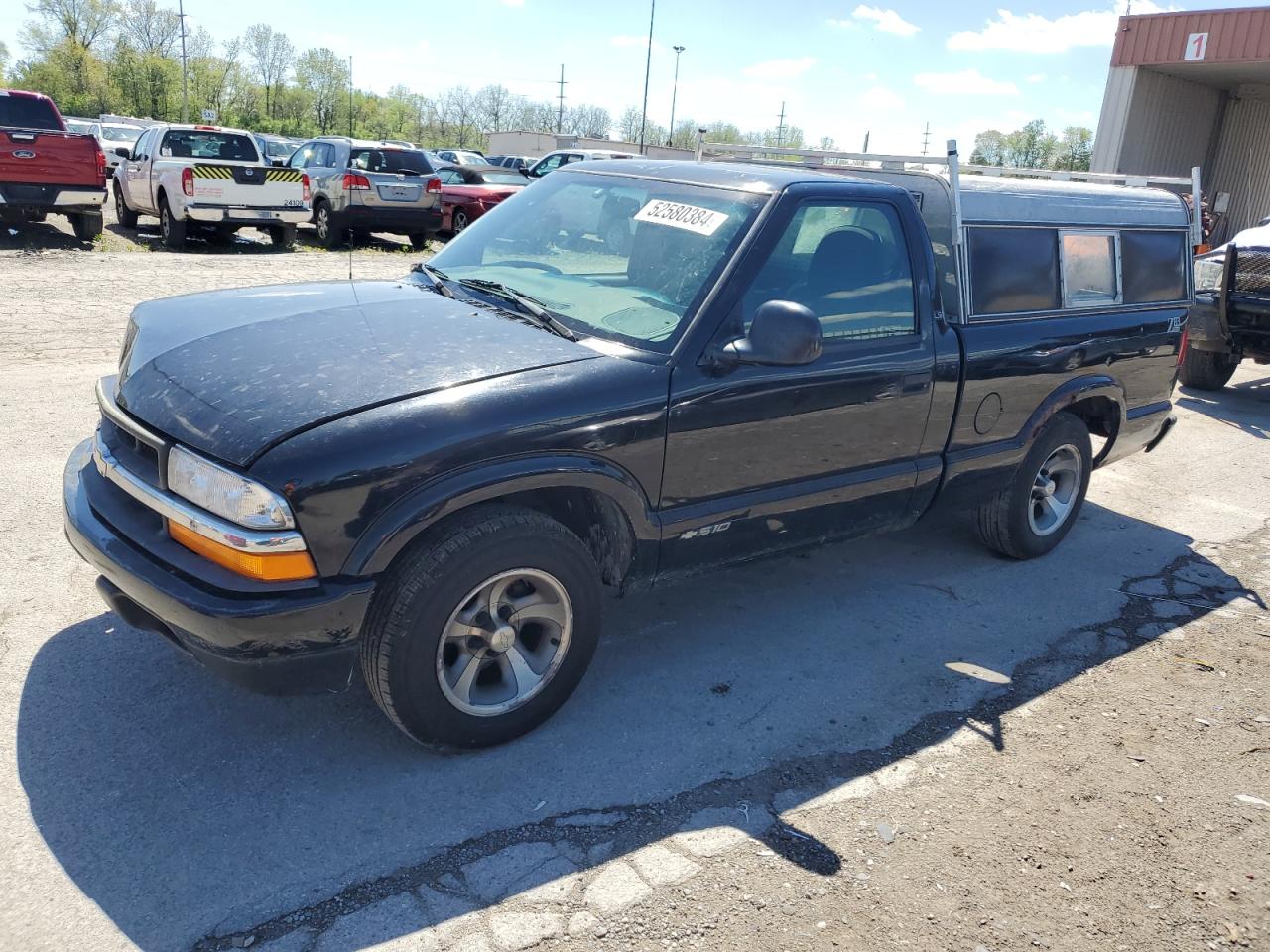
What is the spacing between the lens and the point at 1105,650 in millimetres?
4457

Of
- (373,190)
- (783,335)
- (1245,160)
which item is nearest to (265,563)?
(783,335)

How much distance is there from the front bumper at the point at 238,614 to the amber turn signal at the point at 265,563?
27 mm

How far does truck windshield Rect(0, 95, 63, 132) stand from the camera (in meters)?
13.2

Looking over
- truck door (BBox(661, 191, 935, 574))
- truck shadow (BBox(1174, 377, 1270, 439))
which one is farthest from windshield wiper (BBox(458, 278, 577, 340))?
truck shadow (BBox(1174, 377, 1270, 439))

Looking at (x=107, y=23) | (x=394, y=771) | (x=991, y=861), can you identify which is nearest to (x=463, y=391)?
(x=394, y=771)

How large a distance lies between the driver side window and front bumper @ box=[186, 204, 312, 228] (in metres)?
12.8

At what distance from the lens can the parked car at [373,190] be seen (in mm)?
16094

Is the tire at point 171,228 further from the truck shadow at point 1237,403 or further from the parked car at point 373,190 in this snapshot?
the truck shadow at point 1237,403

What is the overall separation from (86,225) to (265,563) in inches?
556

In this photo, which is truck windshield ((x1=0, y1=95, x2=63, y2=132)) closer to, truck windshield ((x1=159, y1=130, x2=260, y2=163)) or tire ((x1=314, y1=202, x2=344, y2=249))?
truck windshield ((x1=159, y1=130, x2=260, y2=163))

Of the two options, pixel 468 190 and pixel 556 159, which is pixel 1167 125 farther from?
pixel 468 190

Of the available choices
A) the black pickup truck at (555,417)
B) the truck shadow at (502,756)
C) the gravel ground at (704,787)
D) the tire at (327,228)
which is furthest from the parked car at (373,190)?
the truck shadow at (502,756)

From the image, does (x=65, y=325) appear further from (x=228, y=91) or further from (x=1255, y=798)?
(x=228, y=91)

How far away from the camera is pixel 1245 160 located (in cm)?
2211
